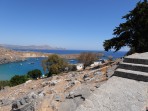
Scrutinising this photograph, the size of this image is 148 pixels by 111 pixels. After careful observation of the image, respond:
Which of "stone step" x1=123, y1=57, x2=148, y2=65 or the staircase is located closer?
the staircase

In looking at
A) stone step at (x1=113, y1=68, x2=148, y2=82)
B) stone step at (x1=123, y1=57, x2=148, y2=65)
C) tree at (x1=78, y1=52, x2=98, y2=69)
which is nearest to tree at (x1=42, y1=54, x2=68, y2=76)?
tree at (x1=78, y1=52, x2=98, y2=69)

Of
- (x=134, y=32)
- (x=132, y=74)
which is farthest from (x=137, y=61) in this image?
(x=134, y=32)

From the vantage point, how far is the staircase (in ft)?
25.7

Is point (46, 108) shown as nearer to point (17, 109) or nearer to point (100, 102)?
point (17, 109)

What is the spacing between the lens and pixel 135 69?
27.8 ft

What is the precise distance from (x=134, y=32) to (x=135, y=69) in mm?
9845

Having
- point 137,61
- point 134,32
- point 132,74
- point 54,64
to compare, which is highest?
point 134,32

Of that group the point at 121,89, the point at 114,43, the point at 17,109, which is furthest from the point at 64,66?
the point at 121,89

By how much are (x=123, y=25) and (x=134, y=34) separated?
133 cm

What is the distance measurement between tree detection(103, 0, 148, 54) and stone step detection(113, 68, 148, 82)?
8472 millimetres

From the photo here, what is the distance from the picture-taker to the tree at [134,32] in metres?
16.9

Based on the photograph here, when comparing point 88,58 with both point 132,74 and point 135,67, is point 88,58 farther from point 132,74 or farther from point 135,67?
point 132,74

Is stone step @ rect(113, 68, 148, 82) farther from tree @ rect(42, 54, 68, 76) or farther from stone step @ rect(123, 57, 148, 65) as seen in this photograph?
tree @ rect(42, 54, 68, 76)

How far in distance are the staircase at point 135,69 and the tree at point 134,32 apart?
7709 millimetres
